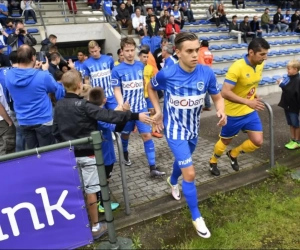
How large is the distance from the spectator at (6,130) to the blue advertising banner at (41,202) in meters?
2.28

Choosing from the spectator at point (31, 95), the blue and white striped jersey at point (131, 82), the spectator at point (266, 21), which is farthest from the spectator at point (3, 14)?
the spectator at point (266, 21)

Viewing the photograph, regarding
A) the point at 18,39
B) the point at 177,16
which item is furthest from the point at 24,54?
the point at 177,16

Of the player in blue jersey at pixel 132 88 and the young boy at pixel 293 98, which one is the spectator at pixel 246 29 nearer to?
the young boy at pixel 293 98

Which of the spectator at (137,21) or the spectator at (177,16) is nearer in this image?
the spectator at (137,21)

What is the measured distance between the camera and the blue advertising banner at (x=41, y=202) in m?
2.54

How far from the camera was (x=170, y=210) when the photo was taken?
12.4ft

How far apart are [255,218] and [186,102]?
1585mm

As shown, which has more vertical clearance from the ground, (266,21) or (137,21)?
(137,21)

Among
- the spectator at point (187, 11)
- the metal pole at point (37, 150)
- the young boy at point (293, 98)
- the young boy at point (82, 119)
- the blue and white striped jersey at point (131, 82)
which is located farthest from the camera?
the spectator at point (187, 11)

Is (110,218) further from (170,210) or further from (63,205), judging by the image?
(170,210)

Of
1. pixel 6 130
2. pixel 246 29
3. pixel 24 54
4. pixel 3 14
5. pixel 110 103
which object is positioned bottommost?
pixel 110 103

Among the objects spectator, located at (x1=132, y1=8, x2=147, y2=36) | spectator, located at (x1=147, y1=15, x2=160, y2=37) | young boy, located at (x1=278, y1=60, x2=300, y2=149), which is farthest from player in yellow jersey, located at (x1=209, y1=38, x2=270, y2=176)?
spectator, located at (x1=132, y1=8, x2=147, y2=36)

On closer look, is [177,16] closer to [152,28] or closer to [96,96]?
[152,28]

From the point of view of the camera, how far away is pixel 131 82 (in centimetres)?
504
